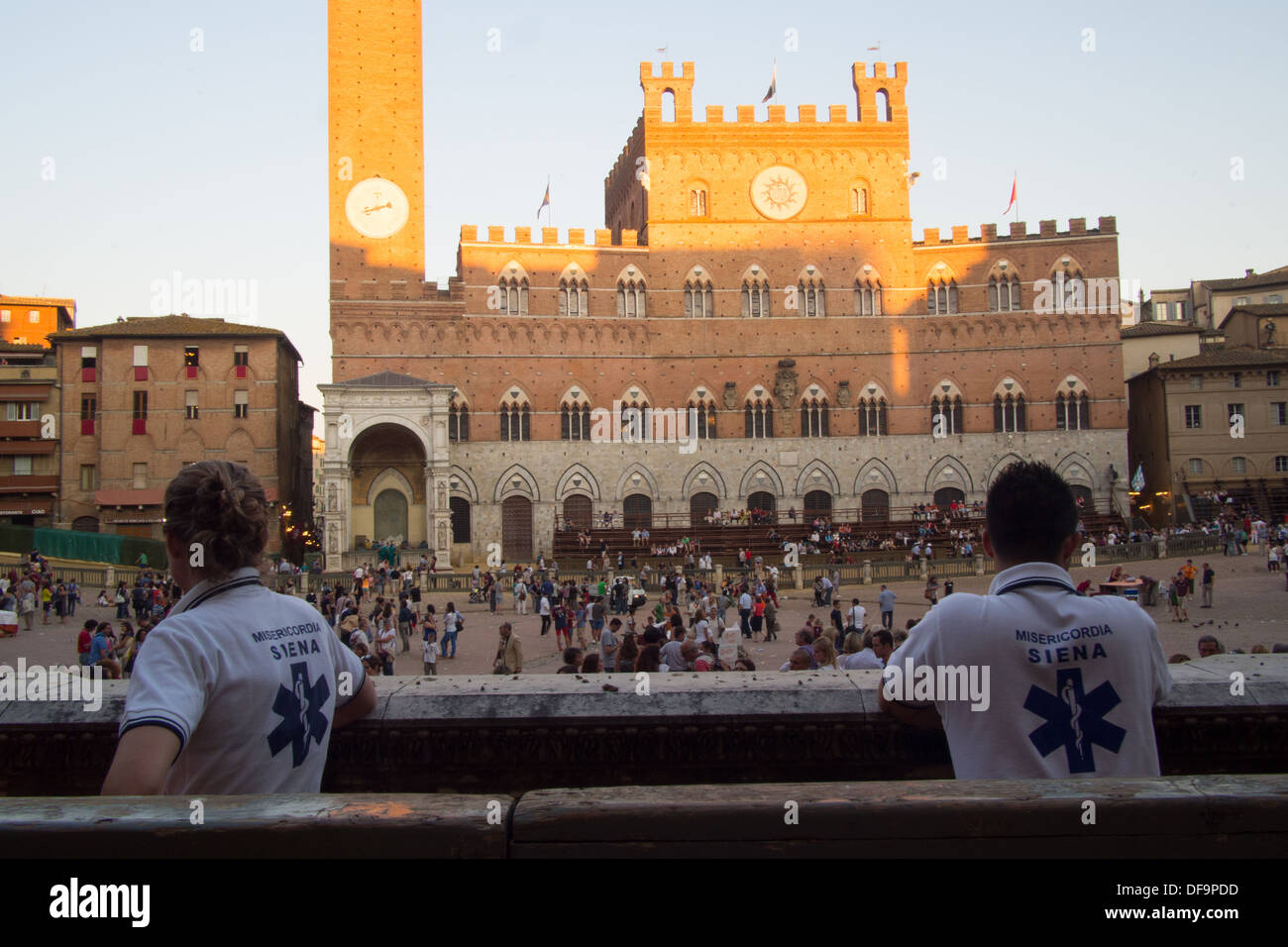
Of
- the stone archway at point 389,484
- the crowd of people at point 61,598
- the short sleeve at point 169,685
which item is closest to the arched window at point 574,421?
the stone archway at point 389,484

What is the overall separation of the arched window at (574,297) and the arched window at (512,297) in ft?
5.70

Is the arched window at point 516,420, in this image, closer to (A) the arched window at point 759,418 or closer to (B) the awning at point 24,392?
(A) the arched window at point 759,418

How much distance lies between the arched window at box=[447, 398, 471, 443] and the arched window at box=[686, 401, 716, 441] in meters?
10.4

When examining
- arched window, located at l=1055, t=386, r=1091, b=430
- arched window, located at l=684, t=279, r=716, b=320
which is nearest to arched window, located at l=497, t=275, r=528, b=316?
arched window, located at l=684, t=279, r=716, b=320

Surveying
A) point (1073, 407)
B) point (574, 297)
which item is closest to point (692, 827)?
point (574, 297)

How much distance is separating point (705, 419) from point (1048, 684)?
45.7 m

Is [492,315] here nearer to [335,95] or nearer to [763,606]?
[335,95]

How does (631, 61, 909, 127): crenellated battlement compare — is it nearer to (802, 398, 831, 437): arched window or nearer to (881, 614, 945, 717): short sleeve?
(802, 398, 831, 437): arched window

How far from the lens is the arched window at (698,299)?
48969 millimetres

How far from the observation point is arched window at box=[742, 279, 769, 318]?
→ 49.2 meters

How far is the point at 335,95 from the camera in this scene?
45719mm

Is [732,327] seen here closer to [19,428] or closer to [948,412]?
[948,412]

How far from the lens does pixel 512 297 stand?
47.5 metres
